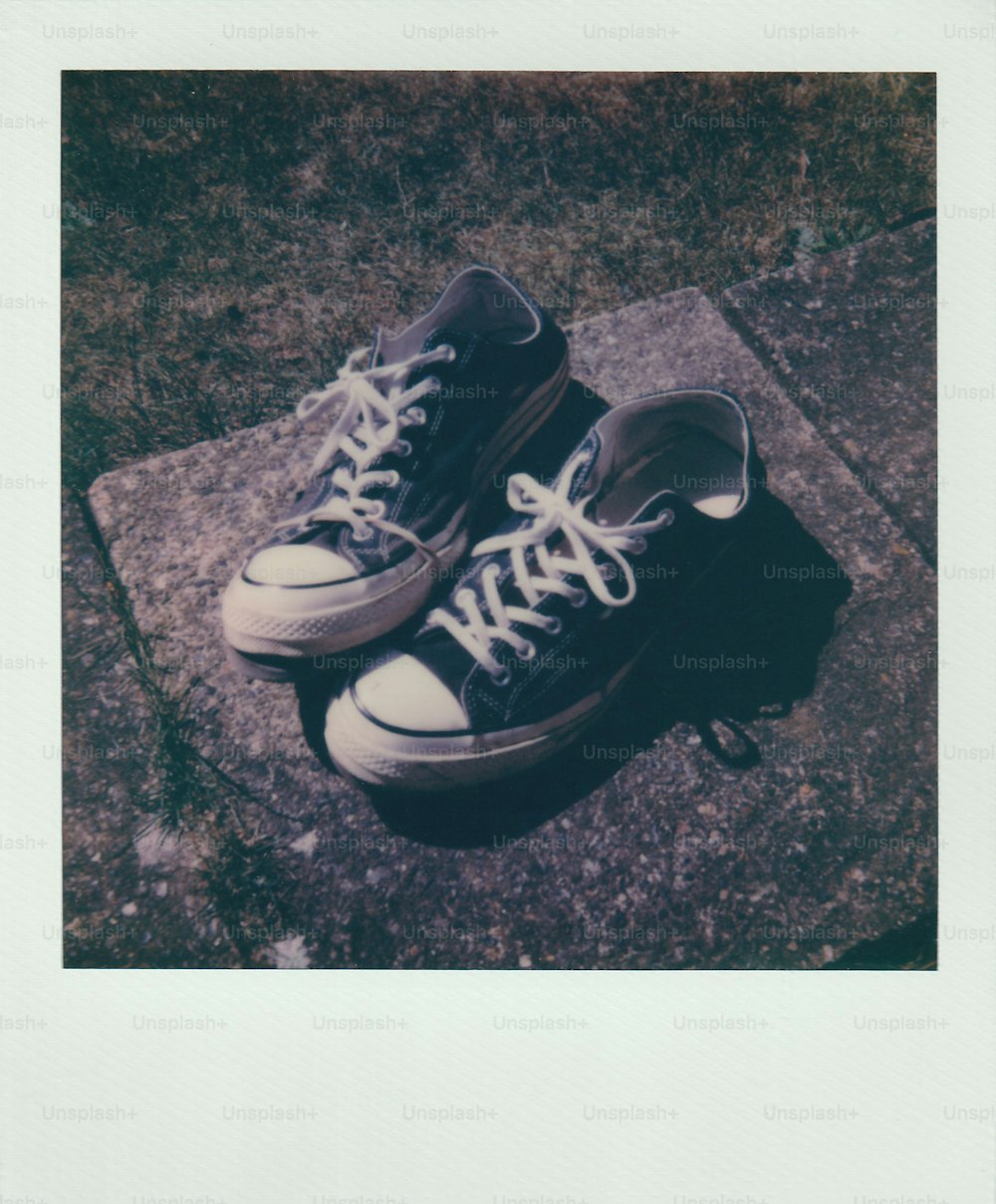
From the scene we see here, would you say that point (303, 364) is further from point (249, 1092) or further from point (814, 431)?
point (249, 1092)

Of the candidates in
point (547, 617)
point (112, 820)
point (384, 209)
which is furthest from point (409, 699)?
point (384, 209)

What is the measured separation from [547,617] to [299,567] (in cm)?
32

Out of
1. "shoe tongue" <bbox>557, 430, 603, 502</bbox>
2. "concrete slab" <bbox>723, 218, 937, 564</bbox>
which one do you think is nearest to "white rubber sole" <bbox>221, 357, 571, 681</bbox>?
"shoe tongue" <bbox>557, 430, 603, 502</bbox>

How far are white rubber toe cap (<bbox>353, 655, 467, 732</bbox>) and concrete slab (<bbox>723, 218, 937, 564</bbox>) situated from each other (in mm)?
699

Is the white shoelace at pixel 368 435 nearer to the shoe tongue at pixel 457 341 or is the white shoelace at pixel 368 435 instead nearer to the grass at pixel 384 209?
the shoe tongue at pixel 457 341

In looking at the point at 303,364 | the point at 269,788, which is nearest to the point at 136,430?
the point at 303,364

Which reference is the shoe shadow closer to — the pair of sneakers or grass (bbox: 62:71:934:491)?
the pair of sneakers

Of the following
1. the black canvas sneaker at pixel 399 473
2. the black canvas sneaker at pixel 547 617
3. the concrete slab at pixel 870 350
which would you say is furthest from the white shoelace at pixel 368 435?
the concrete slab at pixel 870 350

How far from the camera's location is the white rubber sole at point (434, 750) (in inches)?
35.2

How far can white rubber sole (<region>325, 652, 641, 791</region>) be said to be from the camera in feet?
2.94

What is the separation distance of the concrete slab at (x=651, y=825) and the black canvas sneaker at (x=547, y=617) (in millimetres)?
73

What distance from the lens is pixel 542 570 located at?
3.21 feet
